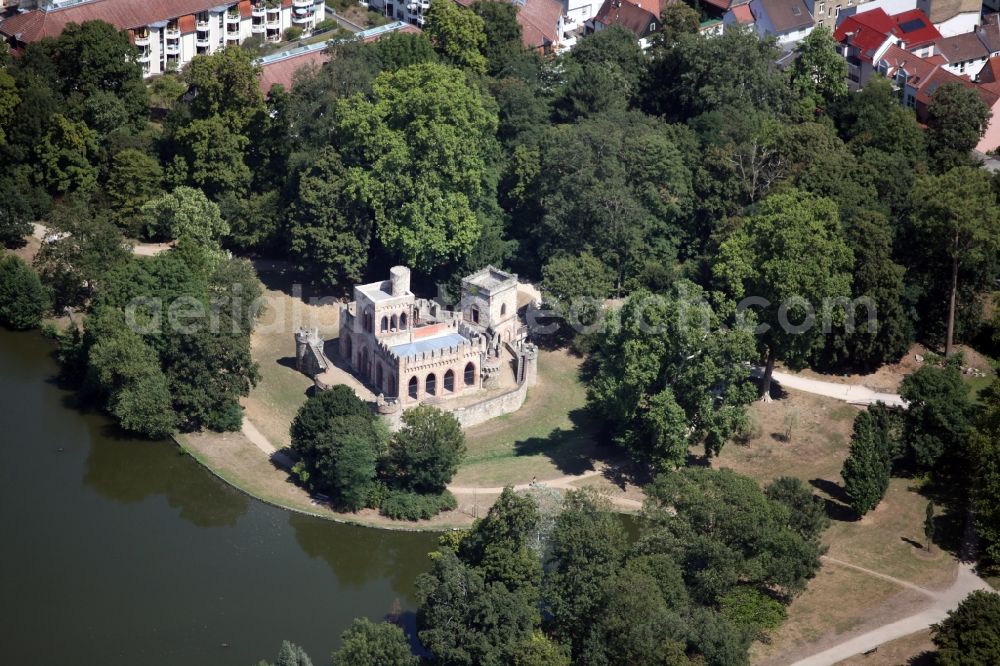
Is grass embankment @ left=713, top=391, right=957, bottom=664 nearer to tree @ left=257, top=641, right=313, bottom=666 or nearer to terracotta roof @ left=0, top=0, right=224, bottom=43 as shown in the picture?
tree @ left=257, top=641, right=313, bottom=666

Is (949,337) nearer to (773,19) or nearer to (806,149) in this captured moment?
(806,149)

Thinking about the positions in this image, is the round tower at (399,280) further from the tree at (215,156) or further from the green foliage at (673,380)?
the tree at (215,156)

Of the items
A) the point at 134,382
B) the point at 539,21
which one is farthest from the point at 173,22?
the point at 134,382

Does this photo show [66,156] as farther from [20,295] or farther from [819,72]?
[819,72]

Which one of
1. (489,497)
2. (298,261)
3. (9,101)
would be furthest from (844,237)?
(9,101)

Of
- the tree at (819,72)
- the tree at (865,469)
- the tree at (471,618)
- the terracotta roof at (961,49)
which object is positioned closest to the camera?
the tree at (471,618)

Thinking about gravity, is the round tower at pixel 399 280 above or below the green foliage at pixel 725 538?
above

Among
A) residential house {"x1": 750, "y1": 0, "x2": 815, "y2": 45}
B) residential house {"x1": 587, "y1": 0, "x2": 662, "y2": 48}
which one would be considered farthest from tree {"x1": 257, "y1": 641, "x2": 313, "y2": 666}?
residential house {"x1": 750, "y1": 0, "x2": 815, "y2": 45}

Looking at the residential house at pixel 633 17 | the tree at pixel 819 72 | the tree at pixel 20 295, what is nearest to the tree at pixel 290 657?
the tree at pixel 20 295
